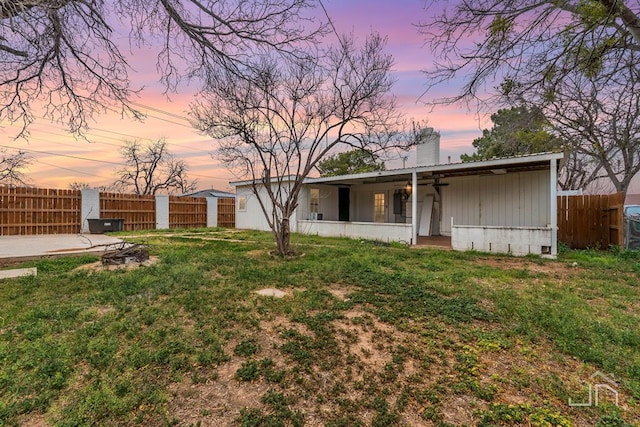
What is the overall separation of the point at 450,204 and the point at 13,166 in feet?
70.4

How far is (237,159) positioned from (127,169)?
69.9ft

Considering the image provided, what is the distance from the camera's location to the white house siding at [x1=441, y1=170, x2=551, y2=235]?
9.42 meters

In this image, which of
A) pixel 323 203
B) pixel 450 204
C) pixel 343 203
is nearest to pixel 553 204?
pixel 450 204

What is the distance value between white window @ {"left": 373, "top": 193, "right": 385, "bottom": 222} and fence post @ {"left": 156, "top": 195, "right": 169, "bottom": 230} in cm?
1125

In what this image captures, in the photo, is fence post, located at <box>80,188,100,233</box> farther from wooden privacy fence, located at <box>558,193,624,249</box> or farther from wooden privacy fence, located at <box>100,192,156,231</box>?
wooden privacy fence, located at <box>558,193,624,249</box>

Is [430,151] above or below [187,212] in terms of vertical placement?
above

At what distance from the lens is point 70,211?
13.9m

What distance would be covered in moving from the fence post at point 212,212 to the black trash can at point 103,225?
194 inches

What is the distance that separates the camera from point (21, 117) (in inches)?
203

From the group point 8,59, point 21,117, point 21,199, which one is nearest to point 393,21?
point 8,59

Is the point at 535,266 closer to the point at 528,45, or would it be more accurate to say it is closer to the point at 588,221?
the point at 588,221

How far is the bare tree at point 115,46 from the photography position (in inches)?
169

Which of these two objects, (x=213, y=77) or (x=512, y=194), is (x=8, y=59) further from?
(x=512, y=194)

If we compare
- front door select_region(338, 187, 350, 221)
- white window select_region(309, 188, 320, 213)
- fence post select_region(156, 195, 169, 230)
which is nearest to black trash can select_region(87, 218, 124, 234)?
fence post select_region(156, 195, 169, 230)
